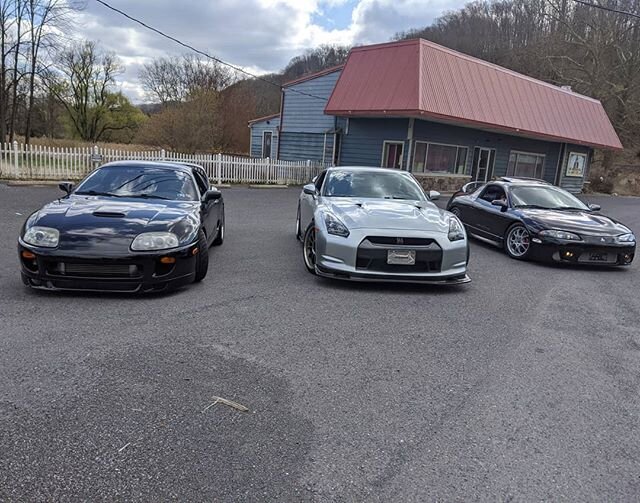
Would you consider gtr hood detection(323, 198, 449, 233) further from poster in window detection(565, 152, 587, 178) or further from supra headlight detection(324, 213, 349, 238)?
poster in window detection(565, 152, 587, 178)

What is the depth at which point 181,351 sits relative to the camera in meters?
3.53

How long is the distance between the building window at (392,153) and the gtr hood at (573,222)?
11.4m

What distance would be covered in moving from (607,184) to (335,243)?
34808 mm

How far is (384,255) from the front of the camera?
5.25 m

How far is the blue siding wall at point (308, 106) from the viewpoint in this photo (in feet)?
71.6

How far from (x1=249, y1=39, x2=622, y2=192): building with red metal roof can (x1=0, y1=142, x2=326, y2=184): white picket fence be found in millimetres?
3748

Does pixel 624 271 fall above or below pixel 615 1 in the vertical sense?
below

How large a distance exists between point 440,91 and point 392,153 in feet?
9.99

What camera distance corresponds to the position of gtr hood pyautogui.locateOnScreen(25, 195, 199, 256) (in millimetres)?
4438

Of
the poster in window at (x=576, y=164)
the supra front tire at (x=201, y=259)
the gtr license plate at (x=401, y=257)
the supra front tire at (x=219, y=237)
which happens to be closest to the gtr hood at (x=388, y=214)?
the gtr license plate at (x=401, y=257)

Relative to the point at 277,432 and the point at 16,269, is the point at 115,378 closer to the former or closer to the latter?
the point at 277,432

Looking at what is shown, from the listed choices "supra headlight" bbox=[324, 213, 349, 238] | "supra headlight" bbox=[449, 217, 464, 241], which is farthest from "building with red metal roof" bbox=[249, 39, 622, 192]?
"supra headlight" bbox=[324, 213, 349, 238]

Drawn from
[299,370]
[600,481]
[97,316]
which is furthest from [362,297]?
[600,481]

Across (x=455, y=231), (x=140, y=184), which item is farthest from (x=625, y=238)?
(x=140, y=184)
